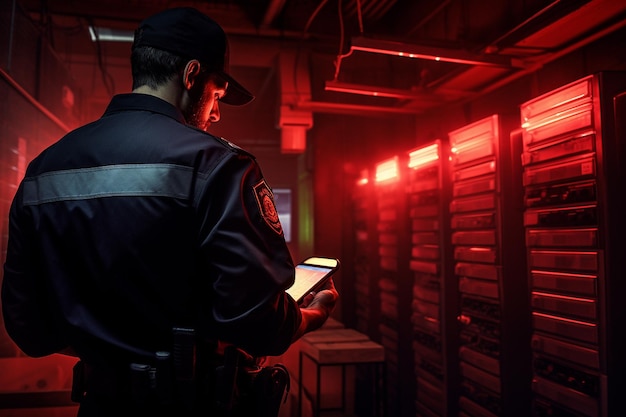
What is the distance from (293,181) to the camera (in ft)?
36.8

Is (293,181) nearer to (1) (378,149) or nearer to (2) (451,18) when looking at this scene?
(1) (378,149)

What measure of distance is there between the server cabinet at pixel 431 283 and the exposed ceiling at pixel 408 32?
63cm

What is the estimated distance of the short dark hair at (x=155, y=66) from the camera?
127cm

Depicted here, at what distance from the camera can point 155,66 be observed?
128 cm

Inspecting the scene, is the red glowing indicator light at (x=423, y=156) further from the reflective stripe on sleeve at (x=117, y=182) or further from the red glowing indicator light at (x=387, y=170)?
the reflective stripe on sleeve at (x=117, y=182)

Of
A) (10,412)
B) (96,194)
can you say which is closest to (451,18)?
(96,194)

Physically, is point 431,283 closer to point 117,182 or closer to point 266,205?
point 266,205

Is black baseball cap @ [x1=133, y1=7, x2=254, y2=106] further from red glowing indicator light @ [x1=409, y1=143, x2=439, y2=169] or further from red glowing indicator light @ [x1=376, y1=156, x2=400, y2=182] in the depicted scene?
red glowing indicator light @ [x1=376, y1=156, x2=400, y2=182]

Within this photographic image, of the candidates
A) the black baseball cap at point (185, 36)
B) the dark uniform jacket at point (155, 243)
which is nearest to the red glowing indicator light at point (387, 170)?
the black baseball cap at point (185, 36)

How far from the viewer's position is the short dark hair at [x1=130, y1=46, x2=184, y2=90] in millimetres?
1267

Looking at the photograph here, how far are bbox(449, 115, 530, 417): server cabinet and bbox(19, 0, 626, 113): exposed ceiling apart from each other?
1.64ft

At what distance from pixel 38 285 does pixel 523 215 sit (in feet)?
8.34

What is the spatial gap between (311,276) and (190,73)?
81 cm

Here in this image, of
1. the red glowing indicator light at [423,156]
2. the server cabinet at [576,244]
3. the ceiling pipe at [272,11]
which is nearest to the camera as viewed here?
the server cabinet at [576,244]
